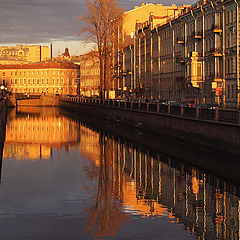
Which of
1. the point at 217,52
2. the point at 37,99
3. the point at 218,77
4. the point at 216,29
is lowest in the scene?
the point at 37,99

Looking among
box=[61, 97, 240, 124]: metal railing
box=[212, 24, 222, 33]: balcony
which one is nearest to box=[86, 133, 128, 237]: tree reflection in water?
box=[61, 97, 240, 124]: metal railing

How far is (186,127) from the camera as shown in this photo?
135ft

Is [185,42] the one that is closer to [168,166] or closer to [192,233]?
[168,166]

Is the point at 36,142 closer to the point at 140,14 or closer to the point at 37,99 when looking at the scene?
the point at 140,14

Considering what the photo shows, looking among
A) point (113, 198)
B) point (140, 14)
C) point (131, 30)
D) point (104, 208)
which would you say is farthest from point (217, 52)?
point (131, 30)

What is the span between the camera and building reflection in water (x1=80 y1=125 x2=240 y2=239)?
63.2ft

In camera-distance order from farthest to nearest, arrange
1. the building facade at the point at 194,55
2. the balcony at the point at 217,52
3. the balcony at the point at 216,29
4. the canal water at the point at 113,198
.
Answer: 1. the balcony at the point at 216,29
2. the balcony at the point at 217,52
3. the building facade at the point at 194,55
4. the canal water at the point at 113,198

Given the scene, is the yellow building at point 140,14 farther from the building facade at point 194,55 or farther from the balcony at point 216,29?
the balcony at point 216,29

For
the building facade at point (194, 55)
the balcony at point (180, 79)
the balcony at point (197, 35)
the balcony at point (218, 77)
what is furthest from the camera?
the balcony at point (180, 79)

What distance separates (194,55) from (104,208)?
2072 inches

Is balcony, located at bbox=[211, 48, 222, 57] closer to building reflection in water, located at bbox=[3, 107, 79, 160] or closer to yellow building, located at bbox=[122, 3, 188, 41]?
building reflection in water, located at bbox=[3, 107, 79, 160]

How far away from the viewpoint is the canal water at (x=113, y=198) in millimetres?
18453

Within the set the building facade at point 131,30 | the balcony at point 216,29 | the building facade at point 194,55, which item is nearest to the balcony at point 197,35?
the building facade at point 194,55

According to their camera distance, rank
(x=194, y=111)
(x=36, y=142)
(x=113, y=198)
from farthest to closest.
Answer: (x=36, y=142)
(x=194, y=111)
(x=113, y=198)
